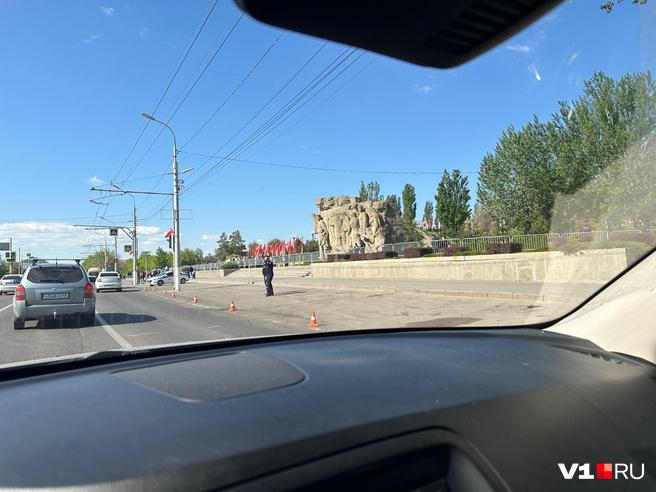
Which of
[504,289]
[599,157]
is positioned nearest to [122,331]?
[599,157]

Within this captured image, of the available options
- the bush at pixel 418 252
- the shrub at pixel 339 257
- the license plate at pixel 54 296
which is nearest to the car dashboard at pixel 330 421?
the license plate at pixel 54 296

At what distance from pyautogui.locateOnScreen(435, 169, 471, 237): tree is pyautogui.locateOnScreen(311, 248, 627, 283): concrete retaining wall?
191 inches

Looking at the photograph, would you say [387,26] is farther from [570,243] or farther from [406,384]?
[570,243]

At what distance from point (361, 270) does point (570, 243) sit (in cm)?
2937

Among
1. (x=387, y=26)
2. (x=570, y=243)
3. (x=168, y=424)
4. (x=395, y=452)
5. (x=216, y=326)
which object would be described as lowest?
(x=216, y=326)

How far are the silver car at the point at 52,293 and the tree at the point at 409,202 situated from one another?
181 feet

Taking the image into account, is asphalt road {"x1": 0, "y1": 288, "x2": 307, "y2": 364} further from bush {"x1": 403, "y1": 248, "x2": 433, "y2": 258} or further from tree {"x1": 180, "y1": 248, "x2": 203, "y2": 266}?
tree {"x1": 180, "y1": 248, "x2": 203, "y2": 266}

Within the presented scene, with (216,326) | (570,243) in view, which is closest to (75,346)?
(216,326)

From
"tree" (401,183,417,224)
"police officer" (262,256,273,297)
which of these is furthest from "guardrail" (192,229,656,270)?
"tree" (401,183,417,224)

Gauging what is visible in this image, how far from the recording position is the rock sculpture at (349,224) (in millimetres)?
58938

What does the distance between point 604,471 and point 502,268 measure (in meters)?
21.1

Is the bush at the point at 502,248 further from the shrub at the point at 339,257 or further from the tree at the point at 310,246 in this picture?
the tree at the point at 310,246

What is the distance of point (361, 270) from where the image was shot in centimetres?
3497

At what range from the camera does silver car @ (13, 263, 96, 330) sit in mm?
11977
